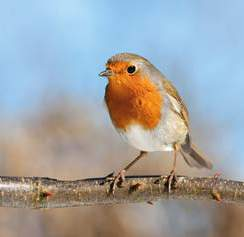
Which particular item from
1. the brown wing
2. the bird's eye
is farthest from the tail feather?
the bird's eye

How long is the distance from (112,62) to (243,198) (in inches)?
33.2

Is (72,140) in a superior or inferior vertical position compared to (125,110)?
superior

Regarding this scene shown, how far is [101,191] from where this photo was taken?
2.34 metres

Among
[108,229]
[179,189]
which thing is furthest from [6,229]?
[179,189]

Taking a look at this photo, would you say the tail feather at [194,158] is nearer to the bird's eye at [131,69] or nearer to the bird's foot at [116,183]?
the bird's eye at [131,69]

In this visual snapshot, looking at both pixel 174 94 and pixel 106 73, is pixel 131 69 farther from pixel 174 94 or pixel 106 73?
pixel 174 94

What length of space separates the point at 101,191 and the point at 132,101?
1.84ft

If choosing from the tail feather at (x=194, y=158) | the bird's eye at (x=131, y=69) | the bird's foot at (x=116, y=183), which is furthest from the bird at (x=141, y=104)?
the tail feather at (x=194, y=158)

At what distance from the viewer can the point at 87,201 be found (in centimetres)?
233

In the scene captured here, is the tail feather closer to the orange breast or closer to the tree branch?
the orange breast

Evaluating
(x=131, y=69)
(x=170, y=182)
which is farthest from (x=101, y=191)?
(x=131, y=69)

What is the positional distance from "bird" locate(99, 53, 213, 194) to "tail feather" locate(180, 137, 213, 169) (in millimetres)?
423

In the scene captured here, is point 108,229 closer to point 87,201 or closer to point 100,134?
point 100,134

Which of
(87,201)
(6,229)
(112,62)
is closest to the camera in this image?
(87,201)
